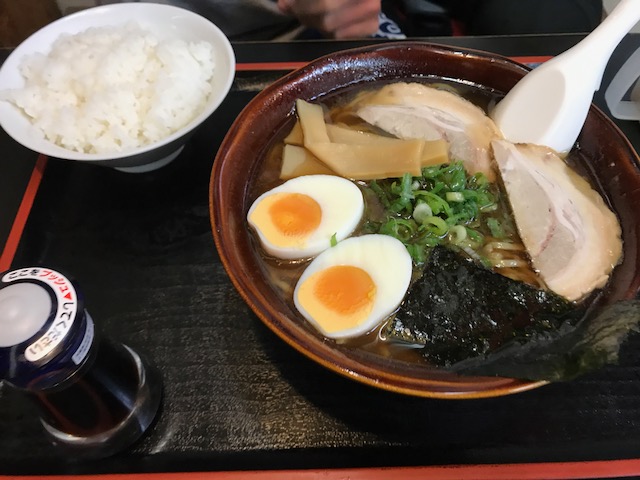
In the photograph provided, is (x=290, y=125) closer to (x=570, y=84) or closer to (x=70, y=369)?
(x=570, y=84)

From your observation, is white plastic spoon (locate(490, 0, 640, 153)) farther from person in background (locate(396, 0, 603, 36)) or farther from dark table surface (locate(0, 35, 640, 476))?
person in background (locate(396, 0, 603, 36))

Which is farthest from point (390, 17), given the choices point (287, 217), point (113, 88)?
point (287, 217)

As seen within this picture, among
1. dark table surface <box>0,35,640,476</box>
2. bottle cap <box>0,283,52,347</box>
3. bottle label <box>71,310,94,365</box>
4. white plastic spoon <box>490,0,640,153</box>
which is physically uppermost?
white plastic spoon <box>490,0,640,153</box>

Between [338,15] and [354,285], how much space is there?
4.02 ft

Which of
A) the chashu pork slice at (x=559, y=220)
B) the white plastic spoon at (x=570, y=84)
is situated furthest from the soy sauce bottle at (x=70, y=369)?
the white plastic spoon at (x=570, y=84)

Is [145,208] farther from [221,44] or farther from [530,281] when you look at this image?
[530,281]

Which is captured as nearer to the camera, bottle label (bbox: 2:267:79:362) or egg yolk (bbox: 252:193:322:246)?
bottle label (bbox: 2:267:79:362)

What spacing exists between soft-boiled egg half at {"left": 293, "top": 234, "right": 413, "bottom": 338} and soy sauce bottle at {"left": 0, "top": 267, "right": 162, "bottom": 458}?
40cm

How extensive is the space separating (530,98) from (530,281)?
0.52 metres

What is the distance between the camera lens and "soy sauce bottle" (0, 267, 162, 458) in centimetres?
85

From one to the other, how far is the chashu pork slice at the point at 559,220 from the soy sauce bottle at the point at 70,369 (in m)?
0.97

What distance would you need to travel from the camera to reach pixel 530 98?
1416 mm

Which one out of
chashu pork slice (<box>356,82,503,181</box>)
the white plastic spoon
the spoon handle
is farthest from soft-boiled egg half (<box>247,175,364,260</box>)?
the spoon handle

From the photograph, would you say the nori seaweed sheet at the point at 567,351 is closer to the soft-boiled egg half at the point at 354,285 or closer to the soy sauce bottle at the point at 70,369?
the soft-boiled egg half at the point at 354,285
